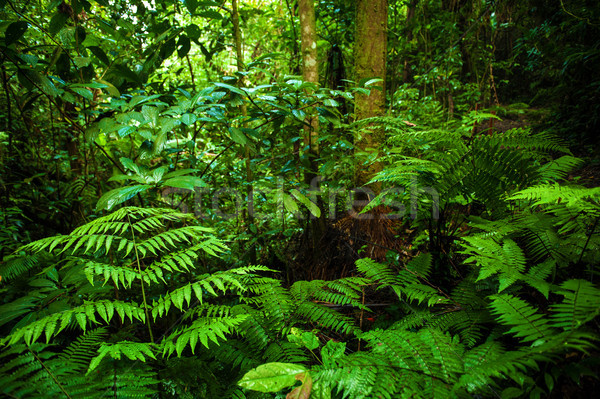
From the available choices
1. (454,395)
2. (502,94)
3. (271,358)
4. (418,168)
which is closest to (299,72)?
(418,168)

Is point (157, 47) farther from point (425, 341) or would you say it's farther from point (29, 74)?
point (425, 341)

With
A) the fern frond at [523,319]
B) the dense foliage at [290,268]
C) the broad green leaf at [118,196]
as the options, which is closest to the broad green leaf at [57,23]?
the dense foliage at [290,268]

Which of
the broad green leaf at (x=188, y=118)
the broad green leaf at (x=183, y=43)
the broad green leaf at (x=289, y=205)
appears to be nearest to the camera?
the broad green leaf at (x=188, y=118)

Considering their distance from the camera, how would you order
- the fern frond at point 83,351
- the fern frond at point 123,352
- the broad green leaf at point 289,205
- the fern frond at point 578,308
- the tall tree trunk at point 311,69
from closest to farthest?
1. the fern frond at point 578,308
2. the fern frond at point 123,352
3. the fern frond at point 83,351
4. the broad green leaf at point 289,205
5. the tall tree trunk at point 311,69

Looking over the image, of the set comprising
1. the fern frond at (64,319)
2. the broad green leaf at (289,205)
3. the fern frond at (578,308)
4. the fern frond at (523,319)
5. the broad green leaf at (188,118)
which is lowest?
the fern frond at (523,319)

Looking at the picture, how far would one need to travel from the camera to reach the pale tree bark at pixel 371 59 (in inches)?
111

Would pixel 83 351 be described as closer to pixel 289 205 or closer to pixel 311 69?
pixel 289 205

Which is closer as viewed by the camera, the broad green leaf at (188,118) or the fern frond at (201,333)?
the fern frond at (201,333)

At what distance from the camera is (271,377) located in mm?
874

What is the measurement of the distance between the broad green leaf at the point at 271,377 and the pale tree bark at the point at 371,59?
7.26 ft

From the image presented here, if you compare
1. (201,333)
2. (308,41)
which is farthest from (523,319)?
(308,41)

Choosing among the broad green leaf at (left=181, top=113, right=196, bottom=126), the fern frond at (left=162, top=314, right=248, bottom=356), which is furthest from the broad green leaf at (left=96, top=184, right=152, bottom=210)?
the fern frond at (left=162, top=314, right=248, bottom=356)

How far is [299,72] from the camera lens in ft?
13.8

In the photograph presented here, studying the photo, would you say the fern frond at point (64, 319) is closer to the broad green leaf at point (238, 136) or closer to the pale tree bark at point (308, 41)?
the broad green leaf at point (238, 136)
